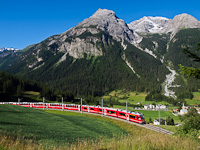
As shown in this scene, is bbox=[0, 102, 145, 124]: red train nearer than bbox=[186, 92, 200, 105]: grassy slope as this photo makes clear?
Yes

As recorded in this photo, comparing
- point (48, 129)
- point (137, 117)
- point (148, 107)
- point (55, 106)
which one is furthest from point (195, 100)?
point (48, 129)

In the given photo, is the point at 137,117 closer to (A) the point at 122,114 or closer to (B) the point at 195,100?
(A) the point at 122,114

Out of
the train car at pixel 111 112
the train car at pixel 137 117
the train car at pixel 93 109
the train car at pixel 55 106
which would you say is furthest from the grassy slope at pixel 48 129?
the train car at pixel 55 106

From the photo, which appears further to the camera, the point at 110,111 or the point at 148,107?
the point at 148,107

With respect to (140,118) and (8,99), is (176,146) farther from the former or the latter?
(8,99)

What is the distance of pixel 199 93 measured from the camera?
189 m

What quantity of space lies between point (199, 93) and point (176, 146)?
215m

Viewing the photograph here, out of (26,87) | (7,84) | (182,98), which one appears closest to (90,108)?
(7,84)

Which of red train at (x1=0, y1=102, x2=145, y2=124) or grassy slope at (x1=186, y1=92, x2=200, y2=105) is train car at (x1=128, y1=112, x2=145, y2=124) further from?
grassy slope at (x1=186, y1=92, x2=200, y2=105)

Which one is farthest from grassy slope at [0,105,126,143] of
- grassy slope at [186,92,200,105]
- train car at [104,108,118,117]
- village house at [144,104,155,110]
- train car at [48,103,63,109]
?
grassy slope at [186,92,200,105]

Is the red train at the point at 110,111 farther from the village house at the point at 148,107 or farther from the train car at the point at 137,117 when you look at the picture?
the village house at the point at 148,107

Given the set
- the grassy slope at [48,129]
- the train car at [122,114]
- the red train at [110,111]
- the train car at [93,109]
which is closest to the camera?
the grassy slope at [48,129]

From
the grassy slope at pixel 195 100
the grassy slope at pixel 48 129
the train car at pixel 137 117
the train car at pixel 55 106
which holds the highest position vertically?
the grassy slope at pixel 48 129

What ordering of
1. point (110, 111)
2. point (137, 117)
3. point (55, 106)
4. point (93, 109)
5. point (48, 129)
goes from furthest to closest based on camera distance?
point (55, 106)
point (93, 109)
point (110, 111)
point (137, 117)
point (48, 129)
